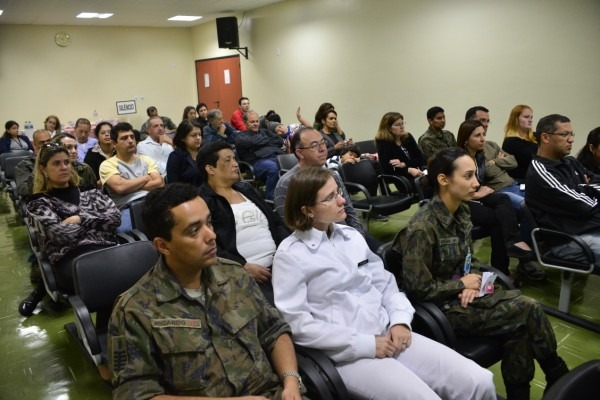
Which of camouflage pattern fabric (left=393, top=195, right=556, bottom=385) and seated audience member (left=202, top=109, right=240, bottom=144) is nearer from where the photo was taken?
camouflage pattern fabric (left=393, top=195, right=556, bottom=385)

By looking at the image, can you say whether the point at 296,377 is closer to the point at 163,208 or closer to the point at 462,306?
the point at 163,208

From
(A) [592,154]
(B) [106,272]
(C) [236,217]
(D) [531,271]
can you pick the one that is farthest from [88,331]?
(A) [592,154]

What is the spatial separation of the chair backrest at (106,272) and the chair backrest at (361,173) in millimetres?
2551

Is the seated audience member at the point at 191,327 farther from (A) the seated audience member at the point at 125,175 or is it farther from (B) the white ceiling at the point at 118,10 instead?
(B) the white ceiling at the point at 118,10

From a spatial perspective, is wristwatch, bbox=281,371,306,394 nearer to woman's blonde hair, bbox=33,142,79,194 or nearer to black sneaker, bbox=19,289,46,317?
woman's blonde hair, bbox=33,142,79,194

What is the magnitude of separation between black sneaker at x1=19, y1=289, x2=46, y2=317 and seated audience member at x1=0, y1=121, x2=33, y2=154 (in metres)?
5.44

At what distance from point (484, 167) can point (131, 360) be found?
3396mm

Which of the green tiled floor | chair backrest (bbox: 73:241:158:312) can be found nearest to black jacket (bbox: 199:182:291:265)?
chair backrest (bbox: 73:241:158:312)

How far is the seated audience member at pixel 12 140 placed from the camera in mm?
7758

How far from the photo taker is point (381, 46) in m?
7.42

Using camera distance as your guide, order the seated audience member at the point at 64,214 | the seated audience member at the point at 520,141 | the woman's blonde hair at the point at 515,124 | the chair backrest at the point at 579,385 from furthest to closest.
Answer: the woman's blonde hair at the point at 515,124, the seated audience member at the point at 520,141, the seated audience member at the point at 64,214, the chair backrest at the point at 579,385

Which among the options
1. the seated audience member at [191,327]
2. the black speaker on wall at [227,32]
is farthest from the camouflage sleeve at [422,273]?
the black speaker on wall at [227,32]

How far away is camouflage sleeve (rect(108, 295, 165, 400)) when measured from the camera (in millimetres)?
1230

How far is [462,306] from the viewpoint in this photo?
6.32 ft
